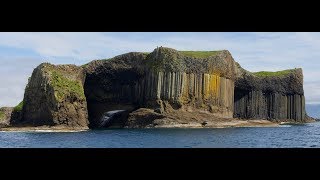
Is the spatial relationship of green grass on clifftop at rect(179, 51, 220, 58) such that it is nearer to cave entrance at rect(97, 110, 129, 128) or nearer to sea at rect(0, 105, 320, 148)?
cave entrance at rect(97, 110, 129, 128)

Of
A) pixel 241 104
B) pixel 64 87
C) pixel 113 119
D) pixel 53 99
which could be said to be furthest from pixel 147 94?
pixel 241 104

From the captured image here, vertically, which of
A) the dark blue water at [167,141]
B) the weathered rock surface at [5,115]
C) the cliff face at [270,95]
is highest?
the cliff face at [270,95]

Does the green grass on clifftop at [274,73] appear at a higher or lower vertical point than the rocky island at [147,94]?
higher

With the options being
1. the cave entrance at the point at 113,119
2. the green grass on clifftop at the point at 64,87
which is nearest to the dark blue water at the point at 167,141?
the green grass on clifftop at the point at 64,87

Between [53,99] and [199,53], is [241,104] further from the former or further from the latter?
[53,99]

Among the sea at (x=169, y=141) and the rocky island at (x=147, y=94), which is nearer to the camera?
the sea at (x=169, y=141)

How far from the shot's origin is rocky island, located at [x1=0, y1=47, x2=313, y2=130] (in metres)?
92.4

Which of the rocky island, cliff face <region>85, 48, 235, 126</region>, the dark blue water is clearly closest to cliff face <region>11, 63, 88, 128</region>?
the rocky island

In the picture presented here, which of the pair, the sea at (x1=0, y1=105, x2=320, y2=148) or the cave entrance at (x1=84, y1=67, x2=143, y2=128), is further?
the cave entrance at (x1=84, y1=67, x2=143, y2=128)

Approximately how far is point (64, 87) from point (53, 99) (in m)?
4.24

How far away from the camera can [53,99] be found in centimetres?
9025

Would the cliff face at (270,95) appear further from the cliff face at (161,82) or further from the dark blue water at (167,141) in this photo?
the dark blue water at (167,141)

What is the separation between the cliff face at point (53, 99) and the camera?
90.2 meters
